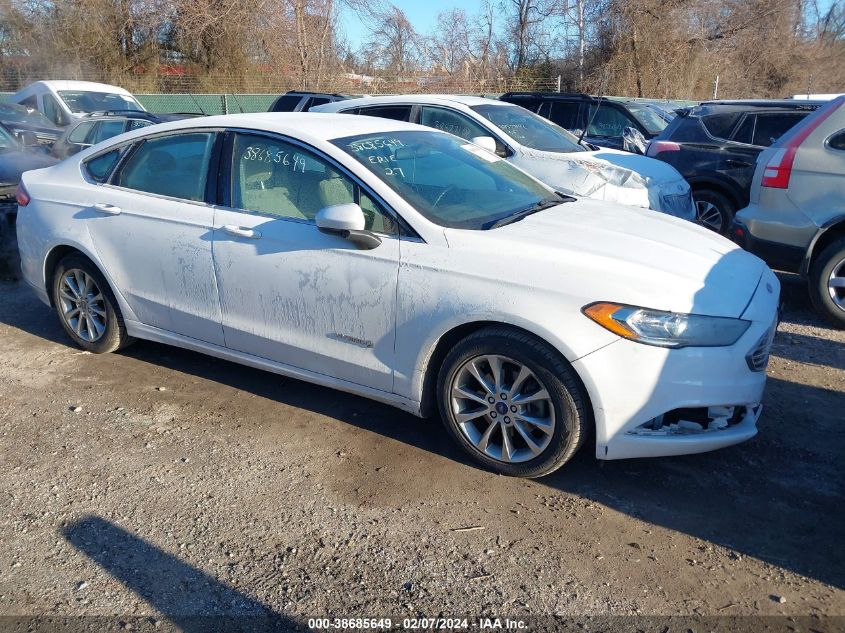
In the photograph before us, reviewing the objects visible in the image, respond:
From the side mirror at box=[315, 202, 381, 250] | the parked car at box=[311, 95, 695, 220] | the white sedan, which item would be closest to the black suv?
the parked car at box=[311, 95, 695, 220]

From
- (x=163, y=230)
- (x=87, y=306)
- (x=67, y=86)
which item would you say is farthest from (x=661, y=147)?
(x=67, y=86)

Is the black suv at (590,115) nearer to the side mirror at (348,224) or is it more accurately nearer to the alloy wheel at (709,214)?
the alloy wheel at (709,214)

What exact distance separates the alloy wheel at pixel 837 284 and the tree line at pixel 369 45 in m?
22.8

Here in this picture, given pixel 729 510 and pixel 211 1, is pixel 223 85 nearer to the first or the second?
pixel 211 1

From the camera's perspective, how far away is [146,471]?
386cm

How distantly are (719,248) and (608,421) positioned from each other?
1390mm

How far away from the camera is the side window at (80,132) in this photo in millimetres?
12133

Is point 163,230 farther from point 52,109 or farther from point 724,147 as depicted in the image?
point 52,109

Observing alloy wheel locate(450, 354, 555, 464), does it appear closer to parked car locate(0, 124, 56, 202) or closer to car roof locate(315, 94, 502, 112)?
car roof locate(315, 94, 502, 112)

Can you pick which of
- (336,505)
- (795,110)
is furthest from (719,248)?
(795,110)

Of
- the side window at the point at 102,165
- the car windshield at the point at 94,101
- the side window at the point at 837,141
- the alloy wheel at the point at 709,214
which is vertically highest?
the side window at the point at 837,141

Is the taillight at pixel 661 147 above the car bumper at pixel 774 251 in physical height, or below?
above

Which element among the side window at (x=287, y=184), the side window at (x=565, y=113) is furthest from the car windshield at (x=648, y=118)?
the side window at (x=287, y=184)

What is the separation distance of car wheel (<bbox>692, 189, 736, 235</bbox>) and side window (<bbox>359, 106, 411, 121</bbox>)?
3.50 m
